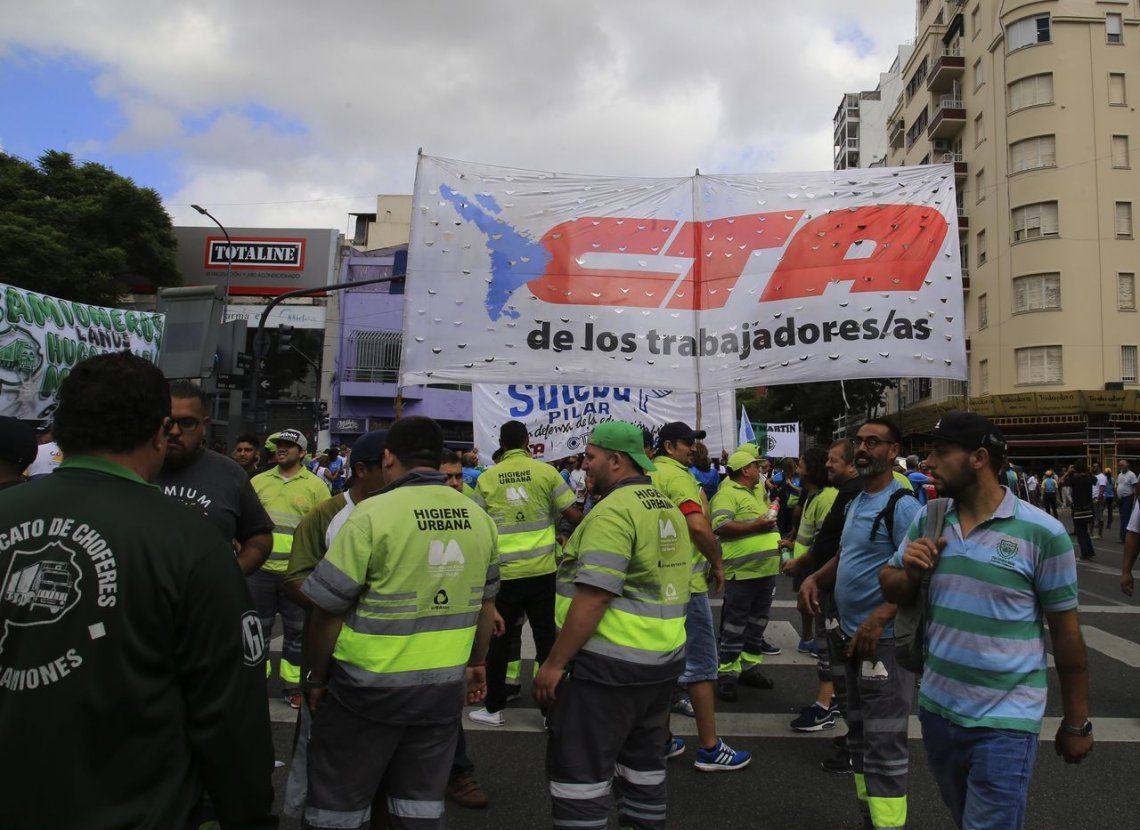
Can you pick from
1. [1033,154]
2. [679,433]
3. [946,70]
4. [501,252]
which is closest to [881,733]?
[679,433]

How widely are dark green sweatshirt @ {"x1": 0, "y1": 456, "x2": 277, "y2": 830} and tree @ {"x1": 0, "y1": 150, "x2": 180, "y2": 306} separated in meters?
36.4

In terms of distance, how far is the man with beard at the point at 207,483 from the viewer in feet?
12.0

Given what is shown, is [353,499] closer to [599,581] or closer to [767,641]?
[599,581]

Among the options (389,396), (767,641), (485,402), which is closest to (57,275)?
(389,396)

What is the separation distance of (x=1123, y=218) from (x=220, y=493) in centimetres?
3918

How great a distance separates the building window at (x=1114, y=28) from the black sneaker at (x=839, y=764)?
40.3 metres

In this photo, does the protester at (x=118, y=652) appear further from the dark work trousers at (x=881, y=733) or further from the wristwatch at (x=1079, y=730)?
the dark work trousers at (x=881, y=733)

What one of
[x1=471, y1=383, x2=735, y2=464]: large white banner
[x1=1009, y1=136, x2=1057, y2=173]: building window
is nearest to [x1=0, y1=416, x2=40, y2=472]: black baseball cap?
[x1=471, y1=383, x2=735, y2=464]: large white banner

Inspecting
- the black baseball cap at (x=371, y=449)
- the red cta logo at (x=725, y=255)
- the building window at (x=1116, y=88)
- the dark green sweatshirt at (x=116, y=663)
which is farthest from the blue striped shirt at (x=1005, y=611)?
the building window at (x=1116, y=88)

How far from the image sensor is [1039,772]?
4.65 metres

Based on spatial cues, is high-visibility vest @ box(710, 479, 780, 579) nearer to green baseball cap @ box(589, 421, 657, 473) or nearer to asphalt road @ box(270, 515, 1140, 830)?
asphalt road @ box(270, 515, 1140, 830)

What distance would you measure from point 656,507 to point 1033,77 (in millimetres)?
39793

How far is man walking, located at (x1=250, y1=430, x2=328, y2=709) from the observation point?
583 cm

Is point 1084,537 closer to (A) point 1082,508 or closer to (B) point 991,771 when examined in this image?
(A) point 1082,508
